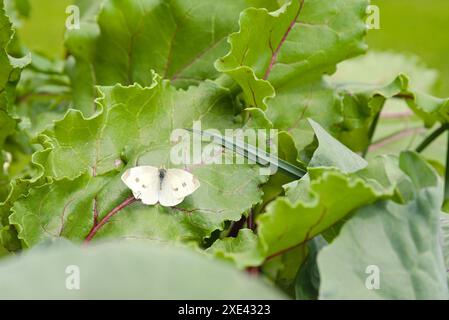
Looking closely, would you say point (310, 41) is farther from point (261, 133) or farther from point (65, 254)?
point (65, 254)

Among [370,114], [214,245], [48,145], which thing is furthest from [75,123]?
[370,114]

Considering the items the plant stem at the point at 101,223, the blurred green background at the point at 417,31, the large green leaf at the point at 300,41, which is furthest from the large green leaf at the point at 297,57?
the blurred green background at the point at 417,31

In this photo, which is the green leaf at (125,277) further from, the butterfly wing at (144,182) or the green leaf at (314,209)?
the butterfly wing at (144,182)

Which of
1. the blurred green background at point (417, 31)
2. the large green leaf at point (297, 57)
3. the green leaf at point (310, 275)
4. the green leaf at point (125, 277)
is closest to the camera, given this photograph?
the green leaf at point (125, 277)

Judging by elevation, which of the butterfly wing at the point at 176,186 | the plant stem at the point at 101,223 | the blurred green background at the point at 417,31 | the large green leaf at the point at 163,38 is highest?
the blurred green background at the point at 417,31

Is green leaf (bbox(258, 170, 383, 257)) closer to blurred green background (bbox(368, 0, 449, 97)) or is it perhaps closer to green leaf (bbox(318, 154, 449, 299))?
green leaf (bbox(318, 154, 449, 299))

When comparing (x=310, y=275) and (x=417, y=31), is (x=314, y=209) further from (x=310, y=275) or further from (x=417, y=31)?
(x=417, y=31)
